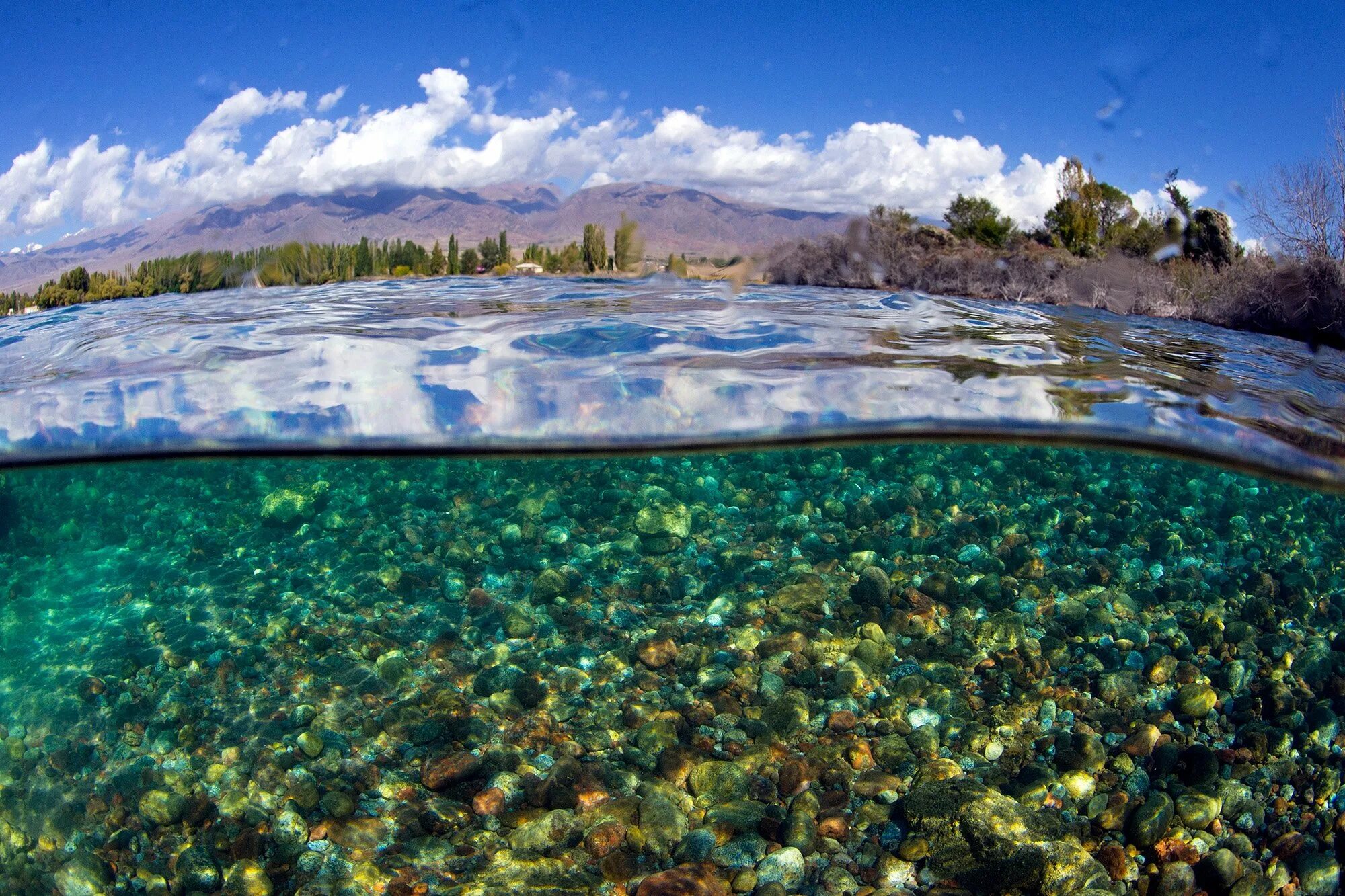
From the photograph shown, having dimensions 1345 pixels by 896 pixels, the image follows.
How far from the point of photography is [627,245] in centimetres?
846

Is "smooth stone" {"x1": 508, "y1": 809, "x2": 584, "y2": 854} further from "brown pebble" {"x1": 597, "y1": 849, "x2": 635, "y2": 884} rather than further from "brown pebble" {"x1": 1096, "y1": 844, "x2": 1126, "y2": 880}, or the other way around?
"brown pebble" {"x1": 1096, "y1": 844, "x2": 1126, "y2": 880}

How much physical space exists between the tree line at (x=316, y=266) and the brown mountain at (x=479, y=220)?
20cm

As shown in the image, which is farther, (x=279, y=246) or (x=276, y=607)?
(x=279, y=246)

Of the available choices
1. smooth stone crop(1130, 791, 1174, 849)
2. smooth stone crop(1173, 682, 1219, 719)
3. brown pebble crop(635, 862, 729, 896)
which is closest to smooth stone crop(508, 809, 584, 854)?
brown pebble crop(635, 862, 729, 896)

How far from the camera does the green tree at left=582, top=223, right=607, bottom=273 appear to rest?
825 centimetres

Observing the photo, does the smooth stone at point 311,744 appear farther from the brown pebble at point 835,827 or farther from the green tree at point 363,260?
the green tree at point 363,260

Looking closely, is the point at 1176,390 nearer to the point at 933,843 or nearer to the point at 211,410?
the point at 933,843

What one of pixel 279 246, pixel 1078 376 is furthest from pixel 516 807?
pixel 279 246

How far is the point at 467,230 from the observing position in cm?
855

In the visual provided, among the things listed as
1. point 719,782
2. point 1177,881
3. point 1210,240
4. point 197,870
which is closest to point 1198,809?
point 1177,881

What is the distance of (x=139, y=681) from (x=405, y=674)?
1506 mm

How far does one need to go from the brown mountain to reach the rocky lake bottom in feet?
9.36

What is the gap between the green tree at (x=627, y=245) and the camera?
26.3 feet

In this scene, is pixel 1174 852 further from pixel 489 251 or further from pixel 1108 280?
pixel 1108 280
